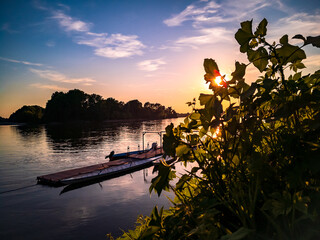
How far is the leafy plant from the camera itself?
958 mm

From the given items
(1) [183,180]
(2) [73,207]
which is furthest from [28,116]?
(1) [183,180]

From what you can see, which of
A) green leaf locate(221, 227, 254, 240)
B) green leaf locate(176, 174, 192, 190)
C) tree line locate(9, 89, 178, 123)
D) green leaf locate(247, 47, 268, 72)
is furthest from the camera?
tree line locate(9, 89, 178, 123)

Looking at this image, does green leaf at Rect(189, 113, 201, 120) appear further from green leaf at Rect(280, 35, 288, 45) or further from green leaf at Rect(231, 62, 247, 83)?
green leaf at Rect(280, 35, 288, 45)

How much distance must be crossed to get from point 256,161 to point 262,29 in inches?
26.5

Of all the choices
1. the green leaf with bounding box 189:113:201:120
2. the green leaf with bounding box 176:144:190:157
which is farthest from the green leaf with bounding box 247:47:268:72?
the green leaf with bounding box 176:144:190:157

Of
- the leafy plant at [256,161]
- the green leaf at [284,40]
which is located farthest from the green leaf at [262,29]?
the green leaf at [284,40]

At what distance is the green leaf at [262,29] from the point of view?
3.87 ft

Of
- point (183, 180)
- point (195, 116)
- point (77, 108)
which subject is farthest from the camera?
point (77, 108)

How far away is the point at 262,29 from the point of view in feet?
3.89

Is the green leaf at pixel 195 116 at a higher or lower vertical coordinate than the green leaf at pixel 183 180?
higher

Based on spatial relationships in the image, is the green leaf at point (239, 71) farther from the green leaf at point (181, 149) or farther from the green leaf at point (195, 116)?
A: the green leaf at point (181, 149)

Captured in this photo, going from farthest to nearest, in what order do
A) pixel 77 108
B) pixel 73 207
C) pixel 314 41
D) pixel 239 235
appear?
pixel 77 108 → pixel 73 207 → pixel 314 41 → pixel 239 235

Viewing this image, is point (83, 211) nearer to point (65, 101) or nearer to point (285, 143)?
point (285, 143)

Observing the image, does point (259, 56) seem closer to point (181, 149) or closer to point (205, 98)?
point (205, 98)
